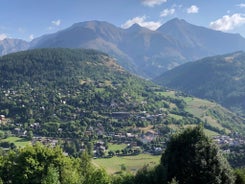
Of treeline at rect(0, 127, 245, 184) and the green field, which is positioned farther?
the green field

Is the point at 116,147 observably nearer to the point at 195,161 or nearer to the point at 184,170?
the point at 184,170

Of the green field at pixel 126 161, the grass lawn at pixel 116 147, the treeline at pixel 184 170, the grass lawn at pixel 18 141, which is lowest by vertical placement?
the green field at pixel 126 161

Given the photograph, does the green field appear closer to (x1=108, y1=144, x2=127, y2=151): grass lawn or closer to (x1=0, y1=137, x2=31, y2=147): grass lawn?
(x1=108, y1=144, x2=127, y2=151): grass lawn

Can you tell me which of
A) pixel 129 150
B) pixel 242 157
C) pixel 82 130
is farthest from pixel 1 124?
pixel 242 157

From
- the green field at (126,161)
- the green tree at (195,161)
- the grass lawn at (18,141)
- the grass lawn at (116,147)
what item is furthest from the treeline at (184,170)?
the grass lawn at (116,147)

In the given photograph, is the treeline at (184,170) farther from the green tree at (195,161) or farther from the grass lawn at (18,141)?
the grass lawn at (18,141)

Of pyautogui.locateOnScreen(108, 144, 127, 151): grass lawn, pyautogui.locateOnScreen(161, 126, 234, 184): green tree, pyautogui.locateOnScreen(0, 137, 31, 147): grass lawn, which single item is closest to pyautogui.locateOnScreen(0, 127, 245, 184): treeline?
pyautogui.locateOnScreen(161, 126, 234, 184): green tree

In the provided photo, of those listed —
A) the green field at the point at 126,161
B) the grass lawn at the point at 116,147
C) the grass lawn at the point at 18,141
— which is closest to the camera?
the green field at the point at 126,161
